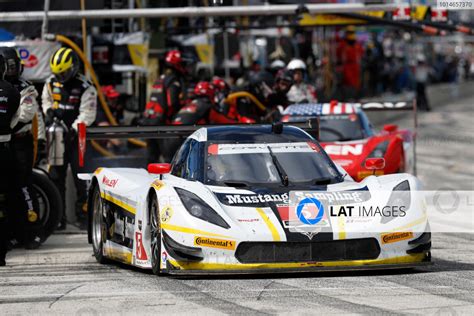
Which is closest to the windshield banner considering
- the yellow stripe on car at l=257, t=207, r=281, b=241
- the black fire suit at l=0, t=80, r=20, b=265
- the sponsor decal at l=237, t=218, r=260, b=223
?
the yellow stripe on car at l=257, t=207, r=281, b=241

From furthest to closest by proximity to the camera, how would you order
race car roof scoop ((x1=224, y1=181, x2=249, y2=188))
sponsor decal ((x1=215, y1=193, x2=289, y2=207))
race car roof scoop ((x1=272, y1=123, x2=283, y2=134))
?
race car roof scoop ((x1=272, y1=123, x2=283, y2=134)) < race car roof scoop ((x1=224, y1=181, x2=249, y2=188)) < sponsor decal ((x1=215, y1=193, x2=289, y2=207))

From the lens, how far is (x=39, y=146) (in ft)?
50.0

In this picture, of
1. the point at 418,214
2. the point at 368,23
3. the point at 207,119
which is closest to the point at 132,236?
the point at 418,214

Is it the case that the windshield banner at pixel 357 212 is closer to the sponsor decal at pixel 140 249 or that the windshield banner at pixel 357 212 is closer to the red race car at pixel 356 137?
the sponsor decal at pixel 140 249

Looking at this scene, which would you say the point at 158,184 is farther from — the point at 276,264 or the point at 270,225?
the point at 276,264

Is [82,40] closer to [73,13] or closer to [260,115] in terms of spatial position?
[73,13]

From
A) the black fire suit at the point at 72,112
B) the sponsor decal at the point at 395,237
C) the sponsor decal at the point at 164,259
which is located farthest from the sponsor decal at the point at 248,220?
the black fire suit at the point at 72,112

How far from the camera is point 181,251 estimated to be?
9703mm

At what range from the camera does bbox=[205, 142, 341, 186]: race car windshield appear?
1059 cm

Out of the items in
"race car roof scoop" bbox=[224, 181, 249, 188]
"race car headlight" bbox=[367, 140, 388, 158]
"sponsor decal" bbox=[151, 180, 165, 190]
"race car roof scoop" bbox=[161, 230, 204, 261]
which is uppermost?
"sponsor decal" bbox=[151, 180, 165, 190]

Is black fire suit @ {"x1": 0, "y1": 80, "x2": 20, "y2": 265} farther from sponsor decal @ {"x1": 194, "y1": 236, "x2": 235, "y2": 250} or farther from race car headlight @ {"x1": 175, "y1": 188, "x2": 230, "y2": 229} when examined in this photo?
sponsor decal @ {"x1": 194, "y1": 236, "x2": 235, "y2": 250}

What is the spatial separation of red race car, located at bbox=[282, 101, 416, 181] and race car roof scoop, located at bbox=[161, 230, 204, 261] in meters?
7.34

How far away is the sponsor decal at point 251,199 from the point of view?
9961 millimetres

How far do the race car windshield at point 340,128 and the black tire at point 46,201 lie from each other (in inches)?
210
